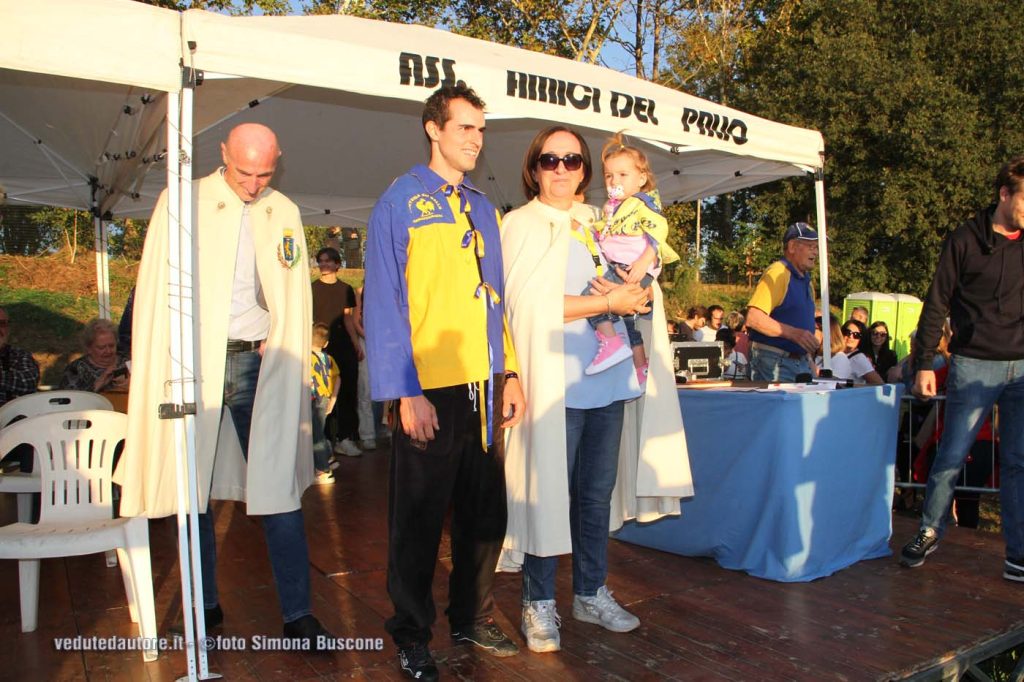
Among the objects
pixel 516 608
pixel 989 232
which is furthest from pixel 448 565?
pixel 989 232

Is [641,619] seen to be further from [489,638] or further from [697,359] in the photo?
[697,359]

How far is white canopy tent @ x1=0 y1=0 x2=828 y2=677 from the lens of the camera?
8.77 ft

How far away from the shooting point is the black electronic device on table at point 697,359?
6.12 metres

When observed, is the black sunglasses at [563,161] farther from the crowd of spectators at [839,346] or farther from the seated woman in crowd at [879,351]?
the seated woman in crowd at [879,351]

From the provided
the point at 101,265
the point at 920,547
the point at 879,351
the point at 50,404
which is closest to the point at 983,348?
the point at 920,547

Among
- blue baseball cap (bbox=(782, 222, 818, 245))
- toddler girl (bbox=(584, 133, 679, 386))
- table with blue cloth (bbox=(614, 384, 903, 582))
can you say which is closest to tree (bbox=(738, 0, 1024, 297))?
blue baseball cap (bbox=(782, 222, 818, 245))

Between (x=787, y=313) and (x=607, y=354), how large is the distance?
2135mm

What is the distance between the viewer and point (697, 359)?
6160 millimetres

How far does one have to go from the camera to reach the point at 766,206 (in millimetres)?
23438

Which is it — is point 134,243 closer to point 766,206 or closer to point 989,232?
point 766,206

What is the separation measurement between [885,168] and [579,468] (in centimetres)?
2061

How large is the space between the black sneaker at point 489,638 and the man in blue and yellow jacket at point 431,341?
275 mm

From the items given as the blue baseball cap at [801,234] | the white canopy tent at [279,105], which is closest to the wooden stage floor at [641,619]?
the white canopy tent at [279,105]

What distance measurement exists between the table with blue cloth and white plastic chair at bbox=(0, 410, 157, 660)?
100 inches
